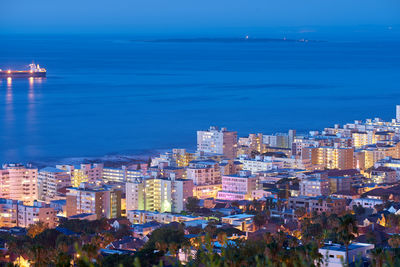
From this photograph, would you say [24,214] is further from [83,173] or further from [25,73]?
[25,73]

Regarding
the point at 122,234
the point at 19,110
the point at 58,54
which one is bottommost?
the point at 122,234

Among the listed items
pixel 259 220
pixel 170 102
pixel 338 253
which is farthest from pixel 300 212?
pixel 170 102

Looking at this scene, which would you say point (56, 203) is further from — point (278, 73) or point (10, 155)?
point (278, 73)

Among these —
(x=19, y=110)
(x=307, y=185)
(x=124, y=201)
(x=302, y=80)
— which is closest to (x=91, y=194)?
(x=124, y=201)

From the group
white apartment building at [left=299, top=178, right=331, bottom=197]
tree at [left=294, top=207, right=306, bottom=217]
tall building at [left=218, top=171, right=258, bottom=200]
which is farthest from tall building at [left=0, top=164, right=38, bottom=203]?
tree at [left=294, top=207, right=306, bottom=217]

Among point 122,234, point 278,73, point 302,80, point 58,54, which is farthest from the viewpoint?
point 58,54

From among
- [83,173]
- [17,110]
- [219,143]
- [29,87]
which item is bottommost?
[83,173]

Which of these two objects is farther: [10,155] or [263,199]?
[10,155]

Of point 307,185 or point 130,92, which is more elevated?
point 130,92
